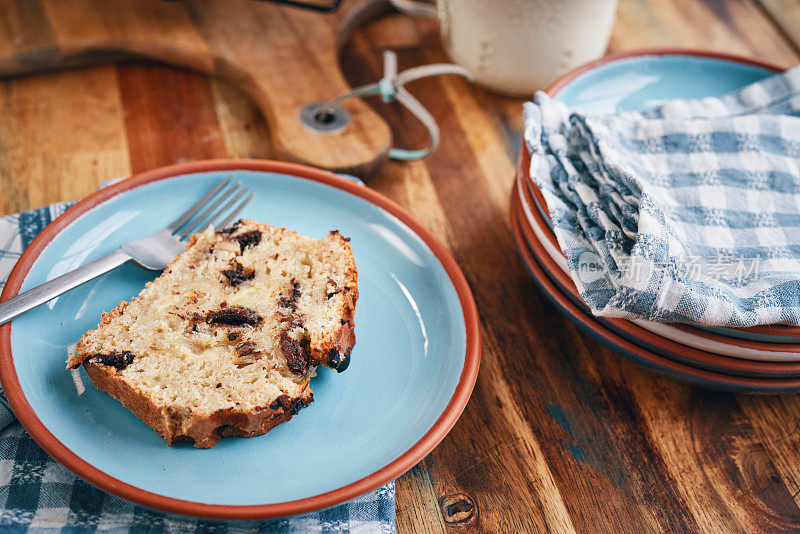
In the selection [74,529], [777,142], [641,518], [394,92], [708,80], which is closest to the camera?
[74,529]

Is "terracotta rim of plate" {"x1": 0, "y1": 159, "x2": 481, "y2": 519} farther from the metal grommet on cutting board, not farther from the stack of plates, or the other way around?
the metal grommet on cutting board

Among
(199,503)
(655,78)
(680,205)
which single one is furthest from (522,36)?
(199,503)

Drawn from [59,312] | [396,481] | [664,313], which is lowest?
[396,481]

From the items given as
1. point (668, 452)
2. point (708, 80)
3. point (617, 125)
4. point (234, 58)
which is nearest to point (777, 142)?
point (617, 125)

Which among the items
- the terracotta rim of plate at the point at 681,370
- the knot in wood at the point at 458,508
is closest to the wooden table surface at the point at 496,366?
the knot in wood at the point at 458,508

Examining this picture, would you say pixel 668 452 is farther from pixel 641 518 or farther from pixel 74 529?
pixel 74 529

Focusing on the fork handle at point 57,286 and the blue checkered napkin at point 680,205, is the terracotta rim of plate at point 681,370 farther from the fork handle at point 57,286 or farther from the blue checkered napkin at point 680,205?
the fork handle at point 57,286

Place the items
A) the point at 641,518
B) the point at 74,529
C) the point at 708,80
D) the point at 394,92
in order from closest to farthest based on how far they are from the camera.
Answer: the point at 74,529 < the point at 641,518 < the point at 394,92 < the point at 708,80
